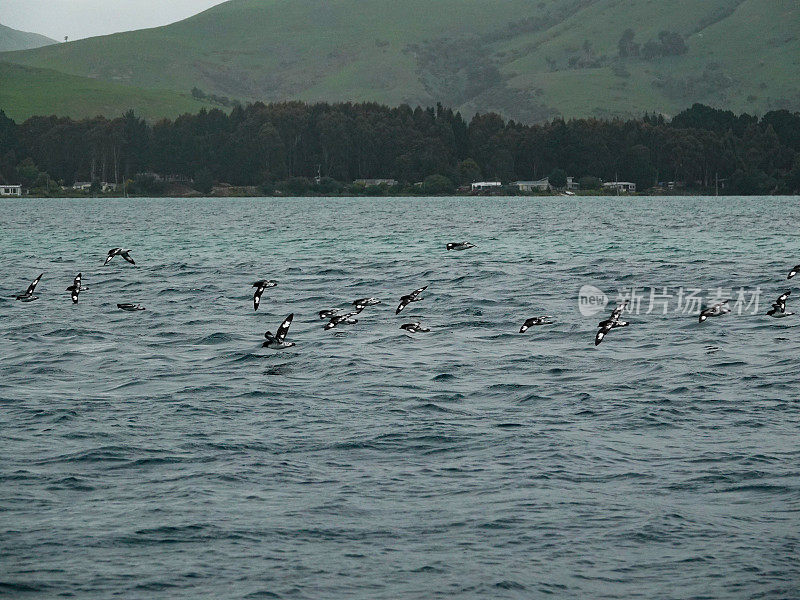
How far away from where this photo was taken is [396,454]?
2209 cm

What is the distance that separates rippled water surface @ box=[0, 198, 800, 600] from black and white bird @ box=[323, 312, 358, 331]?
1.06m

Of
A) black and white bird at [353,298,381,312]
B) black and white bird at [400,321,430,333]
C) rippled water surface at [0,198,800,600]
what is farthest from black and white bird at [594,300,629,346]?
black and white bird at [353,298,381,312]

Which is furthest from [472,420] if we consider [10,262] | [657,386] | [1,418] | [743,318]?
[10,262]

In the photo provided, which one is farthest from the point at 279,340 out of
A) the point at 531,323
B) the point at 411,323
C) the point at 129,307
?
the point at 129,307

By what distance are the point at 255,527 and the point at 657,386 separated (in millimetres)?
13394

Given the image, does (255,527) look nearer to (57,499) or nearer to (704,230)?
(57,499)

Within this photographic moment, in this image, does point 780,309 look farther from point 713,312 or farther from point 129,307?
point 129,307

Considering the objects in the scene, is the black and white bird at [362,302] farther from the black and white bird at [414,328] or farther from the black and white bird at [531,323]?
the black and white bird at [531,323]

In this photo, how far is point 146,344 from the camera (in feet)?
118

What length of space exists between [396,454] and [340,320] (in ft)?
56.9

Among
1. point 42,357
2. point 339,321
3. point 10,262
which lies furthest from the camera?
point 10,262

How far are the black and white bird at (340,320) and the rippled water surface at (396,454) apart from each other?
3.47ft

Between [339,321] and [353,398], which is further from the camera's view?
[339,321]

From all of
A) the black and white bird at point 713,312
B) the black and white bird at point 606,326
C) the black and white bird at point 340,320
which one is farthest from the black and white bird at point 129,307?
the black and white bird at point 713,312
